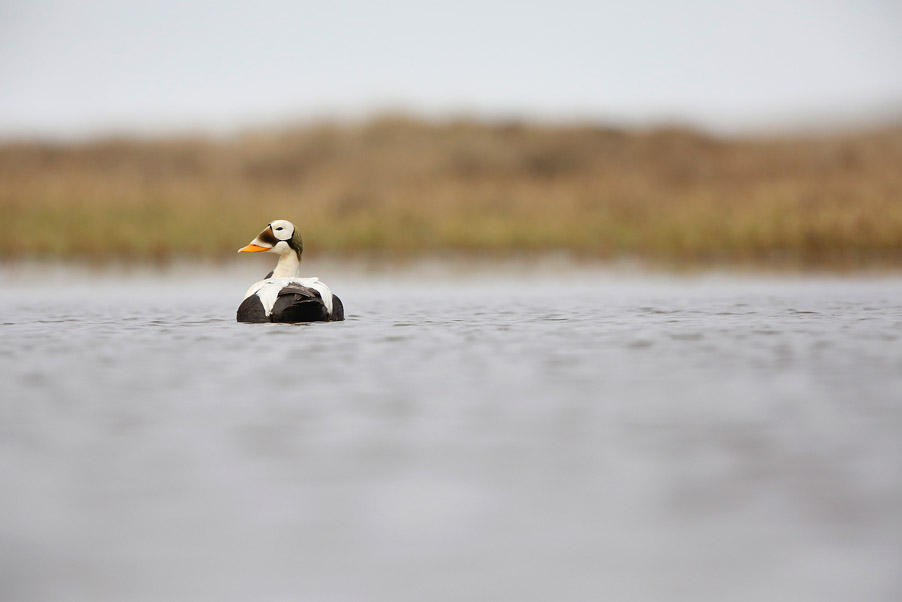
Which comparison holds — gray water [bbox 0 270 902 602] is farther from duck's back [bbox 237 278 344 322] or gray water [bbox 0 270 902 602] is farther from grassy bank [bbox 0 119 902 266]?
grassy bank [bbox 0 119 902 266]

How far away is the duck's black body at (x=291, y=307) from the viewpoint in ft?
39.1

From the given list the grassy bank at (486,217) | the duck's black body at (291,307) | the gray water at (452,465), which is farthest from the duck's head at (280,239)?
the grassy bank at (486,217)

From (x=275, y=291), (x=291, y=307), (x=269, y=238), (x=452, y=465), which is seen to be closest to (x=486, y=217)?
(x=269, y=238)

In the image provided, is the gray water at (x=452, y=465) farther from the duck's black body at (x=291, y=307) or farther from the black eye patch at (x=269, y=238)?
the black eye patch at (x=269, y=238)

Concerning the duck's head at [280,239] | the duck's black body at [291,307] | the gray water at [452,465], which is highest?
the duck's head at [280,239]

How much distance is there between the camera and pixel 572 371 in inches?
344

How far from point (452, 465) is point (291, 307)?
22.0ft

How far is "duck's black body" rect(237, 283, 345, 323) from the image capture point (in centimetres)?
1191

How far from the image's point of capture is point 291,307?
1202 cm

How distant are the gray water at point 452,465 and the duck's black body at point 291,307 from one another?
0.61 meters

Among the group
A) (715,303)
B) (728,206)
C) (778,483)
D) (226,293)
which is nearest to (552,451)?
(778,483)

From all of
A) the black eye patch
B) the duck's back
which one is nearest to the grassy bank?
the black eye patch

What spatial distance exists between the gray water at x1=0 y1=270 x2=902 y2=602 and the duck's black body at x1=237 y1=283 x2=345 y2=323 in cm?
61

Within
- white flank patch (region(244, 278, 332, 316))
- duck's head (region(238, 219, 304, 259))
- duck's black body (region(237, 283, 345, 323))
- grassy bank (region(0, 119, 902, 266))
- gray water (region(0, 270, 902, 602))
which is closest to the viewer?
gray water (region(0, 270, 902, 602))
